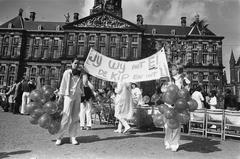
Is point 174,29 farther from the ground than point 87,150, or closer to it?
farther from the ground

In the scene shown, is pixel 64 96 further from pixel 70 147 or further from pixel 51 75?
pixel 51 75

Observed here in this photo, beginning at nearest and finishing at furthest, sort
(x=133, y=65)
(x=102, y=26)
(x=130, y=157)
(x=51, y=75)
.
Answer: (x=130, y=157)
(x=133, y=65)
(x=102, y=26)
(x=51, y=75)

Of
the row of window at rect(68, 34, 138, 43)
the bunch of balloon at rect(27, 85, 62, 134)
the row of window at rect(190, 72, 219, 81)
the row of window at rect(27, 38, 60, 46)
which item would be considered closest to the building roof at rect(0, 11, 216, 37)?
the row of window at rect(27, 38, 60, 46)

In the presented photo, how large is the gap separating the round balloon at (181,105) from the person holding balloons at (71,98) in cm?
232

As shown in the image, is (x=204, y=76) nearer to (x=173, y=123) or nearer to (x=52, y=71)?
(x=52, y=71)

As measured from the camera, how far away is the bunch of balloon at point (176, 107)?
5066 mm

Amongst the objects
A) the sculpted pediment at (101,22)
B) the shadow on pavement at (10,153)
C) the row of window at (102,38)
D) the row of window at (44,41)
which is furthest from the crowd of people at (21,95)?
the row of window at (44,41)

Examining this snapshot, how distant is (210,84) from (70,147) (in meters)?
47.8

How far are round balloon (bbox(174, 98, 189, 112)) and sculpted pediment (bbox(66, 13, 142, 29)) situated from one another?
44.2 m

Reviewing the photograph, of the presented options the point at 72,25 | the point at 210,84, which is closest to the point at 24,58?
the point at 72,25

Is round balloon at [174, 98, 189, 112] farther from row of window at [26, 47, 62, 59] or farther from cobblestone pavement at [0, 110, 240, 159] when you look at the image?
row of window at [26, 47, 62, 59]

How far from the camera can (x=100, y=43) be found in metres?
48.1

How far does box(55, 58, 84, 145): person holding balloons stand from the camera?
17.5 ft

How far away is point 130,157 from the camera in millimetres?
4289
